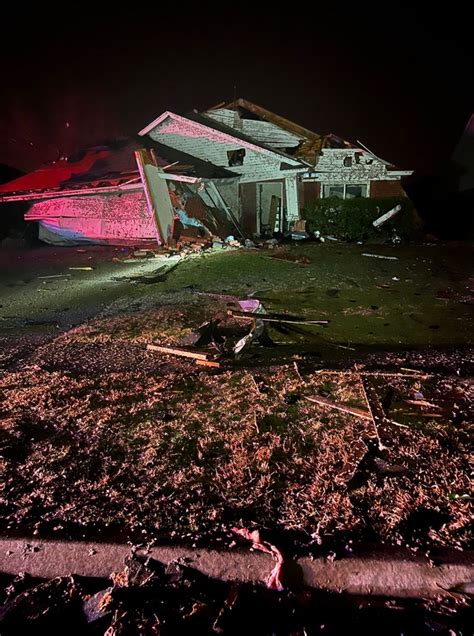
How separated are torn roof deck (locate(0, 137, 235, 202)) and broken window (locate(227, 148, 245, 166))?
0.72 m

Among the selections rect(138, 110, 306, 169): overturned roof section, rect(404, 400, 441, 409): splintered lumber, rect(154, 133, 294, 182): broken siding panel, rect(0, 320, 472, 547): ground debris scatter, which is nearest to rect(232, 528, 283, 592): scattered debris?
rect(0, 320, 472, 547): ground debris scatter

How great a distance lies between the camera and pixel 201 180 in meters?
15.5

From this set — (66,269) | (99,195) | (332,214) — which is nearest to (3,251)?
(99,195)

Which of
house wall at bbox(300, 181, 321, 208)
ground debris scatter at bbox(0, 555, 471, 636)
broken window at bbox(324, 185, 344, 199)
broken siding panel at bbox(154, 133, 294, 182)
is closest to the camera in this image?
ground debris scatter at bbox(0, 555, 471, 636)

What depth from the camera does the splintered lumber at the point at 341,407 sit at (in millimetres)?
3389

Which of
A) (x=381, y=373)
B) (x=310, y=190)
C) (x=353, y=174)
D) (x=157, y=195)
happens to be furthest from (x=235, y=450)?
(x=353, y=174)

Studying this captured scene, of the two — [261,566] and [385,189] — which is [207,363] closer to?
[261,566]

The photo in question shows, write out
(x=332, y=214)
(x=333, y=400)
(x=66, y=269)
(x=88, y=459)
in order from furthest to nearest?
1. (x=332, y=214)
2. (x=66, y=269)
3. (x=333, y=400)
4. (x=88, y=459)

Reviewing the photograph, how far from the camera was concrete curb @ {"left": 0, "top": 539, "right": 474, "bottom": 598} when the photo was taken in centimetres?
196

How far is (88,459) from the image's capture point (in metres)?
2.97

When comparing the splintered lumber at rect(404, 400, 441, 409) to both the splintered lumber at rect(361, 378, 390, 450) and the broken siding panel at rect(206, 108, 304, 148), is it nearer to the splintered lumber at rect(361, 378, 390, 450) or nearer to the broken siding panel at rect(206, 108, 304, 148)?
the splintered lumber at rect(361, 378, 390, 450)

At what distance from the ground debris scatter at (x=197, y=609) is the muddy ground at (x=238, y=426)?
11.0 inches

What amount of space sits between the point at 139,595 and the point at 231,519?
634 mm

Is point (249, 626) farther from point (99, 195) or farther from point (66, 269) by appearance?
point (99, 195)
